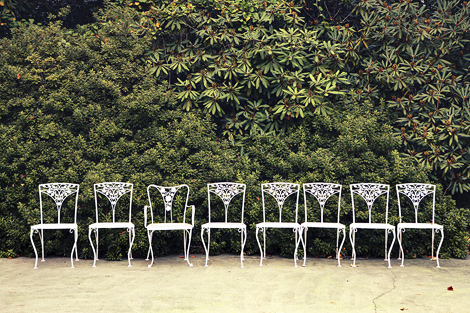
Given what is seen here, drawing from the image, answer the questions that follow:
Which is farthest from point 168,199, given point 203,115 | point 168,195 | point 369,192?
point 369,192

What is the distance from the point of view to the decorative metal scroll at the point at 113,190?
5992mm

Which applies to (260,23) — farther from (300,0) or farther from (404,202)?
(404,202)

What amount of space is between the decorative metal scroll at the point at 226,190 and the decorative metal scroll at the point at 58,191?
183cm

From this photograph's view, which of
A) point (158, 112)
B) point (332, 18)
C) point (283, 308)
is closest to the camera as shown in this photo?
point (283, 308)

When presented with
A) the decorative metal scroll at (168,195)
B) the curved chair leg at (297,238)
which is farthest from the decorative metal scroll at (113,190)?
the curved chair leg at (297,238)

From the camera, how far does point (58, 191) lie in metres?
6.05

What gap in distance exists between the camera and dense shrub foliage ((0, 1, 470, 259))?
6.23 metres

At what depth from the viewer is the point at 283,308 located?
4.02 metres

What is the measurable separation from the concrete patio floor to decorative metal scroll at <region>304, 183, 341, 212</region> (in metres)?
0.79

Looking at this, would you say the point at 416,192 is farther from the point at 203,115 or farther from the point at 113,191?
the point at 113,191

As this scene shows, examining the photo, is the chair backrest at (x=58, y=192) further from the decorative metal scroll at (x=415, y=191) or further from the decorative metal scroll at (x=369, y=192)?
the decorative metal scroll at (x=415, y=191)

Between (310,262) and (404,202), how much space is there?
62.9 inches

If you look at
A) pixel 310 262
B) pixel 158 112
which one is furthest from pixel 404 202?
pixel 158 112

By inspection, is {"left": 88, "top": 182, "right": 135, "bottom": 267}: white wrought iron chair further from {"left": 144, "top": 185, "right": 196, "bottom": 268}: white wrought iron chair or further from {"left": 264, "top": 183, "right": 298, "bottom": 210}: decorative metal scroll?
{"left": 264, "top": 183, "right": 298, "bottom": 210}: decorative metal scroll
